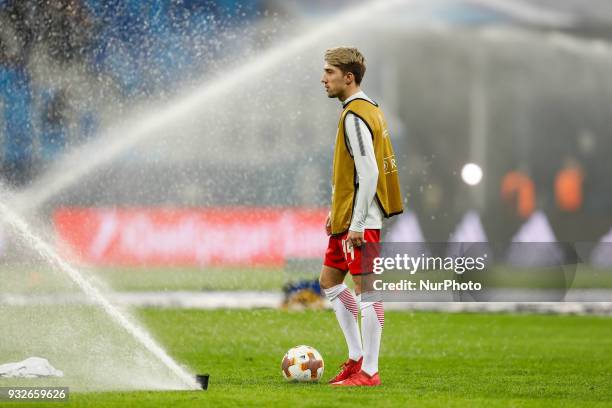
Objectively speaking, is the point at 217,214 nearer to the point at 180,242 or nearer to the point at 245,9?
the point at 180,242

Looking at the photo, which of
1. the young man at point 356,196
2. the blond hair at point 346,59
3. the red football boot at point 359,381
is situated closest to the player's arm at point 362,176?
the young man at point 356,196

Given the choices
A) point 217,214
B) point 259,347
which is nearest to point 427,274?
point 259,347

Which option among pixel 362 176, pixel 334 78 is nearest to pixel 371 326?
pixel 362 176

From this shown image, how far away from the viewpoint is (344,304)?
922cm

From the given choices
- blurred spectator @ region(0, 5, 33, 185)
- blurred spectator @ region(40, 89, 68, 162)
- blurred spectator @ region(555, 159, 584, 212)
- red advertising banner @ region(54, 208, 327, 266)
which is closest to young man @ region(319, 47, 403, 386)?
blurred spectator @ region(0, 5, 33, 185)

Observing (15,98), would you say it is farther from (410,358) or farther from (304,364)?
(304,364)

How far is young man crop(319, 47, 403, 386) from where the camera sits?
8.72 meters

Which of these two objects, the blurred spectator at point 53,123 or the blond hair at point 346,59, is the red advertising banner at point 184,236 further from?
the blond hair at point 346,59

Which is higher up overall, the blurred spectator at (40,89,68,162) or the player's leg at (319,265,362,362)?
the blurred spectator at (40,89,68,162)

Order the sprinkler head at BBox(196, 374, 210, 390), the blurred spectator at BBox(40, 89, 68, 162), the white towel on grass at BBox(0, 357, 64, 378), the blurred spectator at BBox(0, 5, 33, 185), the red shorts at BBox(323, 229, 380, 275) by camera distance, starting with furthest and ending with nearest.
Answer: the blurred spectator at BBox(40, 89, 68, 162) → the blurred spectator at BBox(0, 5, 33, 185) → the white towel on grass at BBox(0, 357, 64, 378) → the sprinkler head at BBox(196, 374, 210, 390) → the red shorts at BBox(323, 229, 380, 275)

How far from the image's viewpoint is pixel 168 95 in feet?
90.0

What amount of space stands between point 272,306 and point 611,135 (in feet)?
118

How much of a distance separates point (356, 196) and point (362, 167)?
22cm

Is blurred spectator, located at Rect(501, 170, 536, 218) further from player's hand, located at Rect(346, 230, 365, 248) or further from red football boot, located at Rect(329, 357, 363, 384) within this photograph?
player's hand, located at Rect(346, 230, 365, 248)
